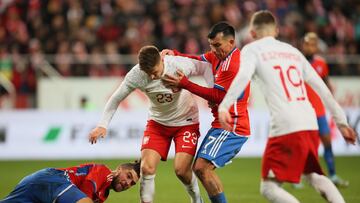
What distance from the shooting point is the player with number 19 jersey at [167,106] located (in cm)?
785

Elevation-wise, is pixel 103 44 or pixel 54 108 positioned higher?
pixel 103 44

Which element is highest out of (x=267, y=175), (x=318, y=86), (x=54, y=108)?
(x=318, y=86)

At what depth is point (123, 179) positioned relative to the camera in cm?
713

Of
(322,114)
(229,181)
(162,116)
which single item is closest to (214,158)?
(162,116)

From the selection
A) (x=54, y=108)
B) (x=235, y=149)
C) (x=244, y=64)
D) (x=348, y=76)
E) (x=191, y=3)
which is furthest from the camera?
(x=191, y=3)

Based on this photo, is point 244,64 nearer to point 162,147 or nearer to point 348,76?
point 162,147

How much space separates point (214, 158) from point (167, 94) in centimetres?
101

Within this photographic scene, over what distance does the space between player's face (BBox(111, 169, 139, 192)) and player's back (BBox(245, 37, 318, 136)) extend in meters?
1.66

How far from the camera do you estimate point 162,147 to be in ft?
26.2

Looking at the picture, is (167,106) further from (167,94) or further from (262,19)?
(262,19)

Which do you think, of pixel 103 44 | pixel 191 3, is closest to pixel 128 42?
pixel 103 44

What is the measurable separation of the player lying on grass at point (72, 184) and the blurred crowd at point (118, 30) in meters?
11.5

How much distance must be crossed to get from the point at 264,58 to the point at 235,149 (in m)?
1.60

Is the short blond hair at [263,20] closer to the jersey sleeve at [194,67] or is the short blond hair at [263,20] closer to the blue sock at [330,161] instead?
the jersey sleeve at [194,67]
